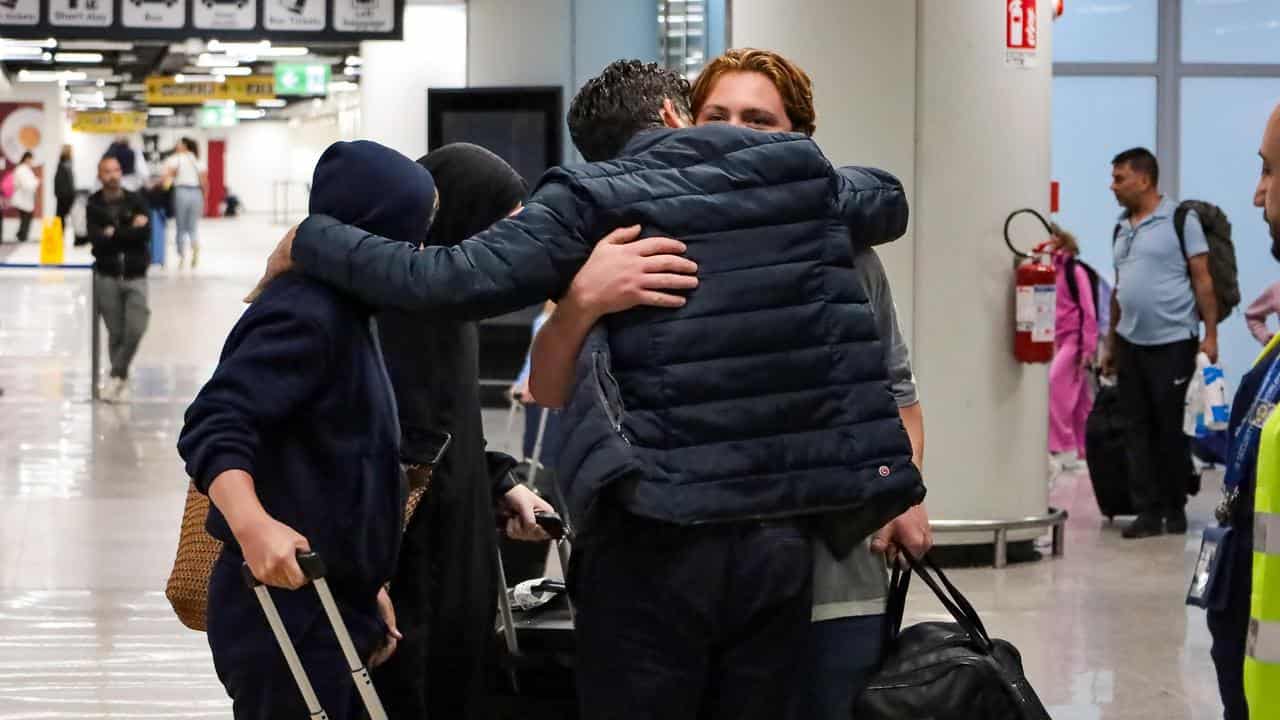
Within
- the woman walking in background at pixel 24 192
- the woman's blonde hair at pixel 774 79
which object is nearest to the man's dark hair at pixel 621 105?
the woman's blonde hair at pixel 774 79

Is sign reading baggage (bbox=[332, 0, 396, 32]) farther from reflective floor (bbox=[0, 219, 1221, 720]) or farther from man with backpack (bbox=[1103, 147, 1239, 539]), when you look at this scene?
man with backpack (bbox=[1103, 147, 1239, 539])

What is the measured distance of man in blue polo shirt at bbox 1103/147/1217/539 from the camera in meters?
8.16

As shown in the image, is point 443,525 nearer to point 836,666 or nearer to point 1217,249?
point 836,666

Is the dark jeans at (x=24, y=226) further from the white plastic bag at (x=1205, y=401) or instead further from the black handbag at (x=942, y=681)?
the black handbag at (x=942, y=681)

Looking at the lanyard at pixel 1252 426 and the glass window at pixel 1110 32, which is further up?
the glass window at pixel 1110 32

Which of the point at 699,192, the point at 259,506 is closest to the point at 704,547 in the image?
the point at 699,192

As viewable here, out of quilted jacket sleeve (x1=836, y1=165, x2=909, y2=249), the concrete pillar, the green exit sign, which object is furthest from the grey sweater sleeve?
the green exit sign

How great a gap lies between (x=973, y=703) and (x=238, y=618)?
3.61 ft

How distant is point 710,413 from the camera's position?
2.20 m

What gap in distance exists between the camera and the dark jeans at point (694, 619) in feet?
7.22

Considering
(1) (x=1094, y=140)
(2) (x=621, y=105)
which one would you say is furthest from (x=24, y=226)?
(2) (x=621, y=105)

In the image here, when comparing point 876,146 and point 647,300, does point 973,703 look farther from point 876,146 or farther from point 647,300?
point 876,146

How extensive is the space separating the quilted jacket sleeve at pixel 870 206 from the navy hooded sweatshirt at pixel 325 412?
0.68 metres

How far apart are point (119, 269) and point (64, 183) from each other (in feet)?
68.5
